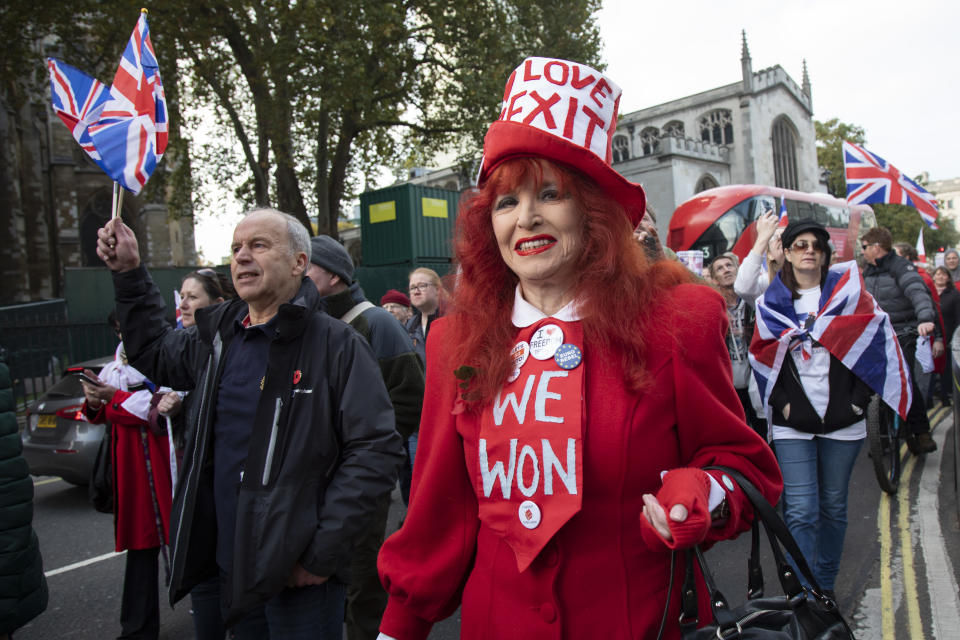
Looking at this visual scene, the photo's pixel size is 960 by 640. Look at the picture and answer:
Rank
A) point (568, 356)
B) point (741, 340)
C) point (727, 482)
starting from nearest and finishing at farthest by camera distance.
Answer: point (727, 482) → point (568, 356) → point (741, 340)

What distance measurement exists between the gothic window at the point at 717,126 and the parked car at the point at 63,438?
156ft

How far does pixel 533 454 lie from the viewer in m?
1.45

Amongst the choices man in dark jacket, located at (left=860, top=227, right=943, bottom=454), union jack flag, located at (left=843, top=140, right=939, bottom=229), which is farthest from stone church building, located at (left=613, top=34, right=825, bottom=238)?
man in dark jacket, located at (left=860, top=227, right=943, bottom=454)

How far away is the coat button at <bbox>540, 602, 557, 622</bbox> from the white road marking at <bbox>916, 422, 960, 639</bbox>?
116 inches

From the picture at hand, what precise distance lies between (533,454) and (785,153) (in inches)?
2187

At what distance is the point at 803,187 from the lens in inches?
1984

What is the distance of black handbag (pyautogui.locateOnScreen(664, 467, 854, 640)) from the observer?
4.08 feet

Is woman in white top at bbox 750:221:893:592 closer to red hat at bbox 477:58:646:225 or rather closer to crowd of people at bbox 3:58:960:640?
crowd of people at bbox 3:58:960:640

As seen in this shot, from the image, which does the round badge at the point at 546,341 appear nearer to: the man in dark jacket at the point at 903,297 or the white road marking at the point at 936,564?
the white road marking at the point at 936,564

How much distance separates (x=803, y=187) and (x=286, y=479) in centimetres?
5499

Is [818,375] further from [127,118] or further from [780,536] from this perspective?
[127,118]

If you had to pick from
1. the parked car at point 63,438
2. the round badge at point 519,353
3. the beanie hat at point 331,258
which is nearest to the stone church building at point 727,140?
the parked car at point 63,438

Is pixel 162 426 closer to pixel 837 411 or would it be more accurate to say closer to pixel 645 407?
pixel 645 407

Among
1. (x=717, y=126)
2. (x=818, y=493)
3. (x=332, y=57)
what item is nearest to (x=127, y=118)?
(x=818, y=493)
